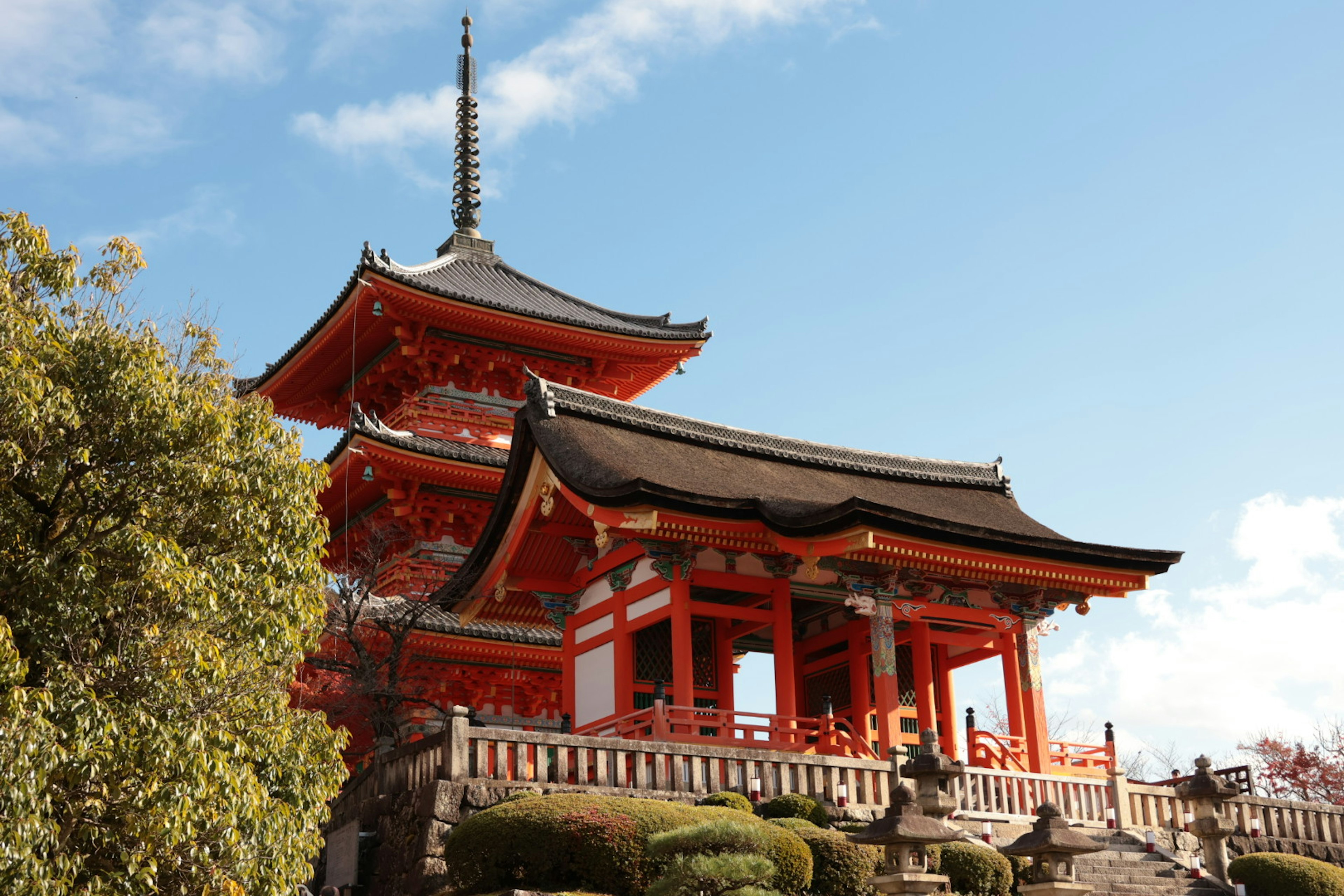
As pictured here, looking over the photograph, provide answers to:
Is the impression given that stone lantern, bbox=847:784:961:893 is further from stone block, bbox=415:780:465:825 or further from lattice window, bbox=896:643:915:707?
lattice window, bbox=896:643:915:707

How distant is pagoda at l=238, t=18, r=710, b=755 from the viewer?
27.6 m

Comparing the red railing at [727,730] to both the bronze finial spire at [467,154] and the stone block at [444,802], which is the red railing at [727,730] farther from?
the bronze finial spire at [467,154]

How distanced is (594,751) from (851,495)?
9025mm

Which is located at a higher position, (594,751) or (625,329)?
(625,329)

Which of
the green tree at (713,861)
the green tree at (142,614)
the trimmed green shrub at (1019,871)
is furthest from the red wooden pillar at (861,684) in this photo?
the green tree at (142,614)

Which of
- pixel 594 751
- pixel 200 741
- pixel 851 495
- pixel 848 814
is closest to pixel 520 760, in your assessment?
pixel 594 751

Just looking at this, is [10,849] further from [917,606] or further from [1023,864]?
[917,606]

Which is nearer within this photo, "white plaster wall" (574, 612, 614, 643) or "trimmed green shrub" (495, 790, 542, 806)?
"trimmed green shrub" (495, 790, 542, 806)

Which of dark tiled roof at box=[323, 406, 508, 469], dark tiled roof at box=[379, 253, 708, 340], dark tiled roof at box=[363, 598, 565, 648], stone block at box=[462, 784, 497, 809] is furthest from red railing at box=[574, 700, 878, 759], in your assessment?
dark tiled roof at box=[379, 253, 708, 340]

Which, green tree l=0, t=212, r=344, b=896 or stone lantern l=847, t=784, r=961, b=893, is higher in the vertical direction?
green tree l=0, t=212, r=344, b=896

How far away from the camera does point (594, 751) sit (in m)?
16.2

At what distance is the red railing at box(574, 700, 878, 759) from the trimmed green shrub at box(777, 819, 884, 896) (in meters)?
3.38

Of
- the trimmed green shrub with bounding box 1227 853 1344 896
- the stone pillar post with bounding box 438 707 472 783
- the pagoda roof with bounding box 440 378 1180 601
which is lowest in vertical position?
the trimmed green shrub with bounding box 1227 853 1344 896

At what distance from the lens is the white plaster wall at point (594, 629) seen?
21.5 m
